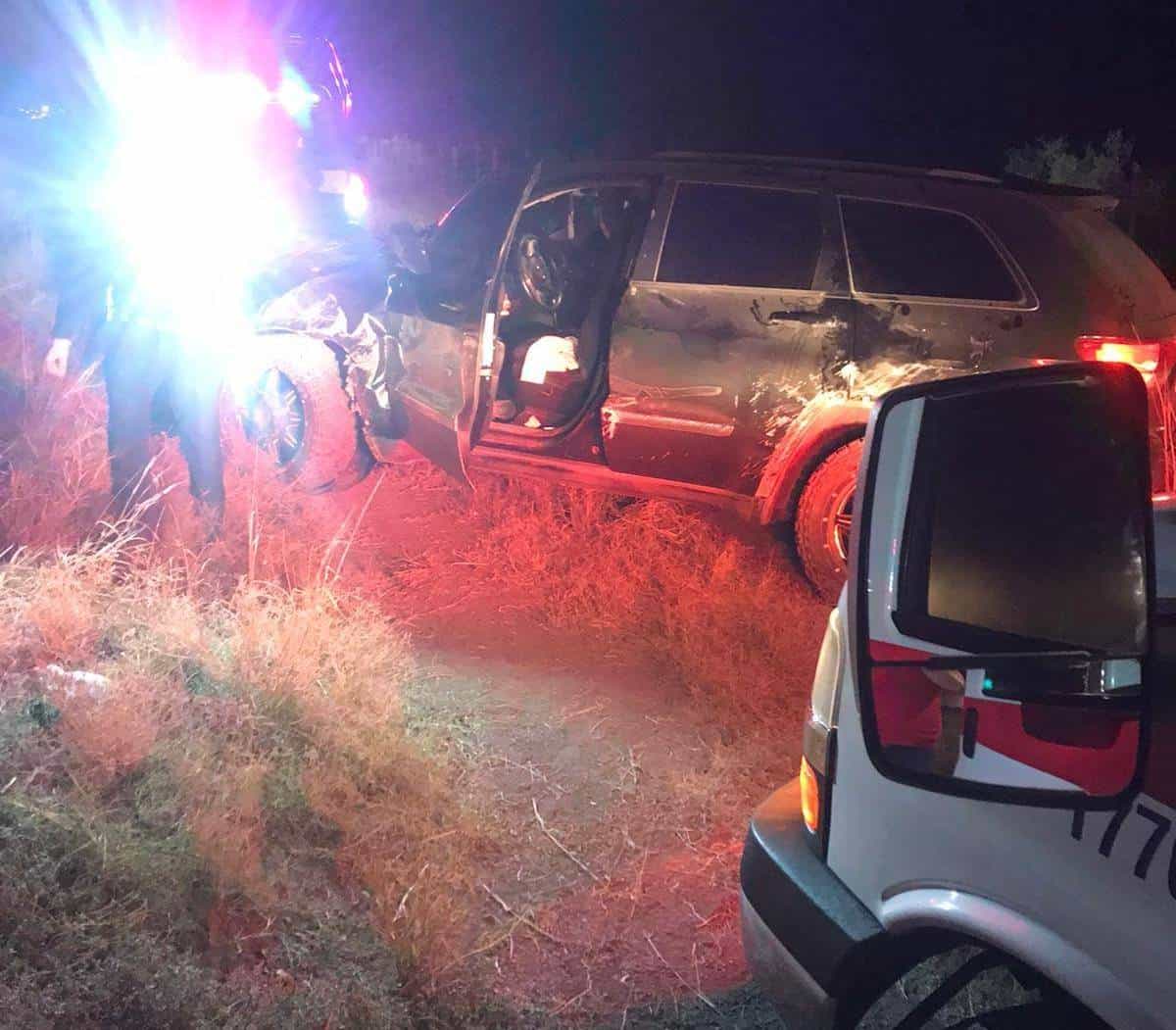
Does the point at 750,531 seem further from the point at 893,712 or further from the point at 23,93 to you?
the point at 23,93

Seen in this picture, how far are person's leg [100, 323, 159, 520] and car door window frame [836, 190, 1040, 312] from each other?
3361mm

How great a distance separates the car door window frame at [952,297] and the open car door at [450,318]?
4.88ft

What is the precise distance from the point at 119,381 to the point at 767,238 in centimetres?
322

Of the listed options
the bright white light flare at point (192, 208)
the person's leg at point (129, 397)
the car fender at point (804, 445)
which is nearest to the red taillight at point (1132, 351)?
the car fender at point (804, 445)

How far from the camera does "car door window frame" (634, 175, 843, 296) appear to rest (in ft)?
15.2

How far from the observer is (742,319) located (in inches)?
183

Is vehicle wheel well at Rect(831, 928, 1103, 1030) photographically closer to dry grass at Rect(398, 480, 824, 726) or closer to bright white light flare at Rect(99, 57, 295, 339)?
dry grass at Rect(398, 480, 824, 726)

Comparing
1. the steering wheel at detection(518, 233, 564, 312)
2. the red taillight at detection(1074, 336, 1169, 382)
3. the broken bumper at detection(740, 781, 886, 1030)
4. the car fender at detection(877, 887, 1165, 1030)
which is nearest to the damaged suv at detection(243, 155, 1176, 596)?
the red taillight at detection(1074, 336, 1169, 382)

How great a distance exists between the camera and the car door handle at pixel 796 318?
457 cm

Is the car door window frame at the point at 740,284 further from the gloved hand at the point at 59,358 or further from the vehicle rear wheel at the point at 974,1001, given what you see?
the gloved hand at the point at 59,358

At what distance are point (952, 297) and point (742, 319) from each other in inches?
34.1

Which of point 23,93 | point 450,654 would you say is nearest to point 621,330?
point 450,654

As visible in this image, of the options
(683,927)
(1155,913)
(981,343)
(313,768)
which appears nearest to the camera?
(1155,913)

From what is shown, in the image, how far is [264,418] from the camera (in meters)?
5.70
